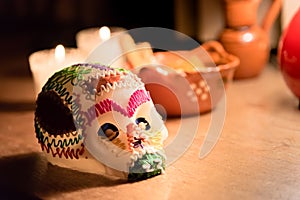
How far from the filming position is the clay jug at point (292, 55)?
2.93ft

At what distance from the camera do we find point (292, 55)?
0.90m

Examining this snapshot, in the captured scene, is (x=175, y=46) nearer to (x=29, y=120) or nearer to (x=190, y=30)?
(x=190, y=30)

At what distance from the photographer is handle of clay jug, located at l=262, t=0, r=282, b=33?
1.14 m

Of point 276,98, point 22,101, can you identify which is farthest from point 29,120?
point 276,98

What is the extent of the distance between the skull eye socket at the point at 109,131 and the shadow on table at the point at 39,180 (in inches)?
2.3

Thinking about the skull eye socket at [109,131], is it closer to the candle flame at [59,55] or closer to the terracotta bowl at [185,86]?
the terracotta bowl at [185,86]

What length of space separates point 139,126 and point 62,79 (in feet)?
0.37

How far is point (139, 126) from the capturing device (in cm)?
71

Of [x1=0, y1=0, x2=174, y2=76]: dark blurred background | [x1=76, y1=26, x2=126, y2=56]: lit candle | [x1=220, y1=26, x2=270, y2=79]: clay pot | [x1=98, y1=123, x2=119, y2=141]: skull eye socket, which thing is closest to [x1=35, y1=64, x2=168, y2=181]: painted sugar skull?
[x1=98, y1=123, x2=119, y2=141]: skull eye socket

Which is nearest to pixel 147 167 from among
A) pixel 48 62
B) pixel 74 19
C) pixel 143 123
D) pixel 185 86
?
pixel 143 123

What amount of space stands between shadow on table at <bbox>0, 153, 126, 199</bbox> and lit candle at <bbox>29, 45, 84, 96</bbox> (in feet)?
0.64

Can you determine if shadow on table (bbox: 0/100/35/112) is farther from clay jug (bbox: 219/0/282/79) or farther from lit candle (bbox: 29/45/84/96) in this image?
clay jug (bbox: 219/0/282/79)

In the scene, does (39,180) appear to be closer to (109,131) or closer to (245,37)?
(109,131)

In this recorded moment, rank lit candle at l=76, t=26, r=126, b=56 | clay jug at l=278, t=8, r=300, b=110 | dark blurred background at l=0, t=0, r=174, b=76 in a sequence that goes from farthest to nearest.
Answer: dark blurred background at l=0, t=0, r=174, b=76 → lit candle at l=76, t=26, r=126, b=56 → clay jug at l=278, t=8, r=300, b=110
